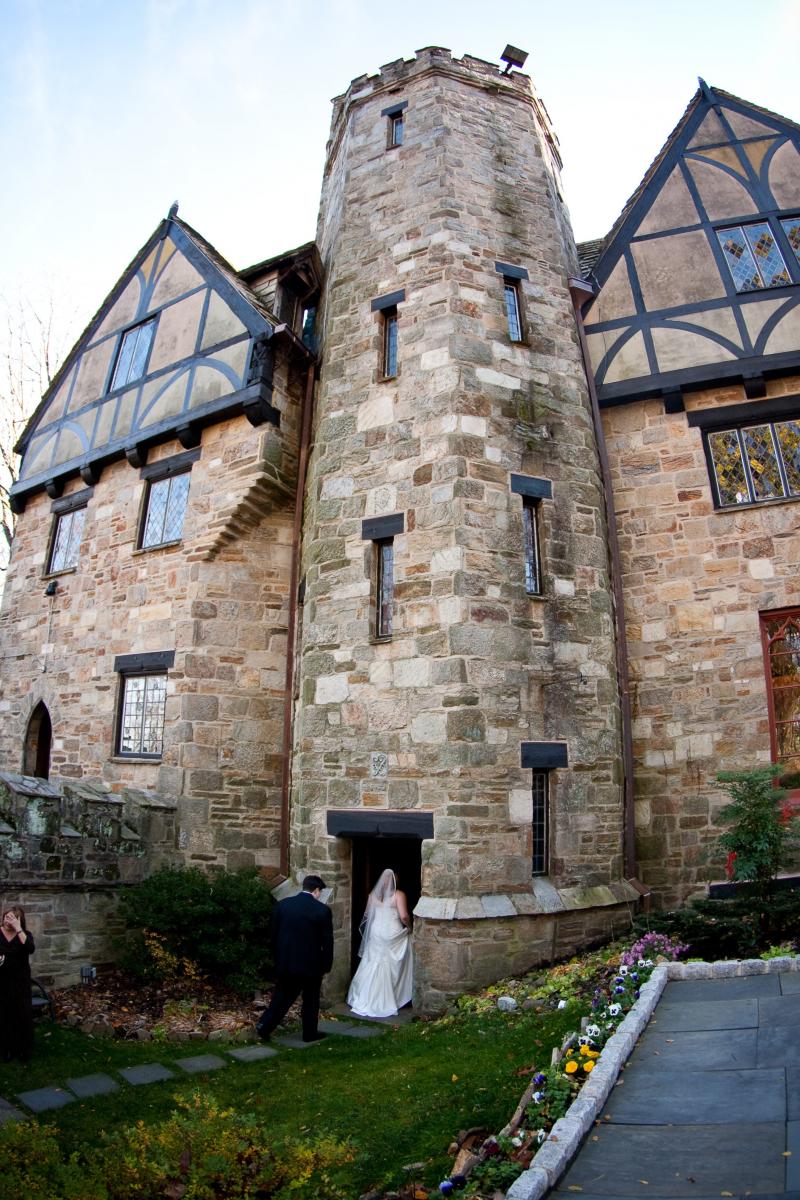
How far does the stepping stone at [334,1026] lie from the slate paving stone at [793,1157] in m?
5.04

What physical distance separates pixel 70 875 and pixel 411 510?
565 centimetres

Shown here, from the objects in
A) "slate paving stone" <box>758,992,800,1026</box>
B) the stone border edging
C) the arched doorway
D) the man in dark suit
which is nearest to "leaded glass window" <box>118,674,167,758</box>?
the arched doorway

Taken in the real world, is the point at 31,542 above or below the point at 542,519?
above

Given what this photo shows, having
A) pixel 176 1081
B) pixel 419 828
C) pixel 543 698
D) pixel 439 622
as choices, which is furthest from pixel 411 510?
pixel 176 1081

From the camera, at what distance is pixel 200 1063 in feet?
21.9

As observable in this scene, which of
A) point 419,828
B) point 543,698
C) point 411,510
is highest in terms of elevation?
point 411,510

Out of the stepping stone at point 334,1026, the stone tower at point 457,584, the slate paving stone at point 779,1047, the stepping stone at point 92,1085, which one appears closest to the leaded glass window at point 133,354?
the stone tower at point 457,584

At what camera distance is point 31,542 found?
14.7 m

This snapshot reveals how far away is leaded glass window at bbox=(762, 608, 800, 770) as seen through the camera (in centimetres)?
978

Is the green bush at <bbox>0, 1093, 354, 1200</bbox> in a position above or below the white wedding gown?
below

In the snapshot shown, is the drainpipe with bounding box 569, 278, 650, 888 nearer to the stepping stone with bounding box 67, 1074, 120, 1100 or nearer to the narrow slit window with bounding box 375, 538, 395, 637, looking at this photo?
the narrow slit window with bounding box 375, 538, 395, 637

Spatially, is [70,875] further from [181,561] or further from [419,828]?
[181,561]

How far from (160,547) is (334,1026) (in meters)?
7.10

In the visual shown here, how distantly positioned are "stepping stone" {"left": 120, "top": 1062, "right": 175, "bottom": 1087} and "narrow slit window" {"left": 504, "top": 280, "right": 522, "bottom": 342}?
9158 mm
